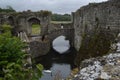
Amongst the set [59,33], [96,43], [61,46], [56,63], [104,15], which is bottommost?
[61,46]

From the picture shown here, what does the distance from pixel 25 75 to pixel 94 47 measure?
681 inches

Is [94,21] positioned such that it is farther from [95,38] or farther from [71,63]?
[71,63]

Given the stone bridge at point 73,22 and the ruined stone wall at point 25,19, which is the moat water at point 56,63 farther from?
the ruined stone wall at point 25,19

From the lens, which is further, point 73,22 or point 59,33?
point 73,22

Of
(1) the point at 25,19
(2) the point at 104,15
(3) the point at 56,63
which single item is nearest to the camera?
(2) the point at 104,15

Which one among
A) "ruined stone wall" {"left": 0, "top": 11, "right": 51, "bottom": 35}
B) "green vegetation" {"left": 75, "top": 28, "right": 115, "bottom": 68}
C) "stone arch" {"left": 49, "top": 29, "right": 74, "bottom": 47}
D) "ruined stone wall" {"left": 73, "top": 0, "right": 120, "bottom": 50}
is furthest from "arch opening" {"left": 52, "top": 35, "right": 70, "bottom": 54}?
"green vegetation" {"left": 75, "top": 28, "right": 115, "bottom": 68}

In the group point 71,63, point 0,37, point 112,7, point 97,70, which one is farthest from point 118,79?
point 71,63

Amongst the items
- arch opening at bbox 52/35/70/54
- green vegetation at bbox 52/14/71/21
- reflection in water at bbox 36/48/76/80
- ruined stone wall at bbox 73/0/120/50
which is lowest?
arch opening at bbox 52/35/70/54

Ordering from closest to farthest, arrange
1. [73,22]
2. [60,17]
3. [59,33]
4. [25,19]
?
[59,33]
[73,22]
[25,19]
[60,17]

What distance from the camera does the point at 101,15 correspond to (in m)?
25.9

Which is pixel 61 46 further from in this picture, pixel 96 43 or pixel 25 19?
pixel 96 43

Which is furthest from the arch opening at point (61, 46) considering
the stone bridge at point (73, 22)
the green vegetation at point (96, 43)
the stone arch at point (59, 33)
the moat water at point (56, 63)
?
the green vegetation at point (96, 43)

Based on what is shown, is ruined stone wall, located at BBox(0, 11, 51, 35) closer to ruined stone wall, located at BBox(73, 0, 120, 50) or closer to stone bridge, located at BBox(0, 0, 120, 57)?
stone bridge, located at BBox(0, 0, 120, 57)

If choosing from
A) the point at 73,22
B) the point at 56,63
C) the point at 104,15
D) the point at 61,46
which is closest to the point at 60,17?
the point at 61,46
